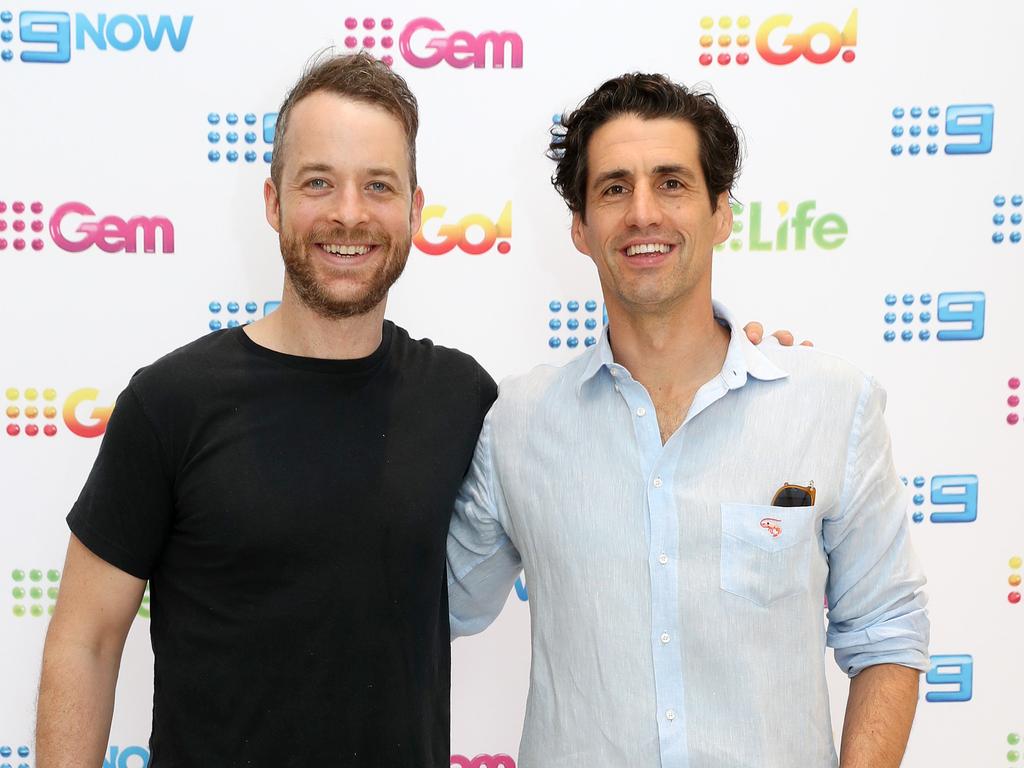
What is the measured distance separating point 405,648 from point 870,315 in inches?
51.2

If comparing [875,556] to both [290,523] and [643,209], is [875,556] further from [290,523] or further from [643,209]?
[290,523]

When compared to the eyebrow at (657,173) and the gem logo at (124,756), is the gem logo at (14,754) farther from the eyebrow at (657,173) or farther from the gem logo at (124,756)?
the eyebrow at (657,173)

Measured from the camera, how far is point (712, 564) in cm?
142

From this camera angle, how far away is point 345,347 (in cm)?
152

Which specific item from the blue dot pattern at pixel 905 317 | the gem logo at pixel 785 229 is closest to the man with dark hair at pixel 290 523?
the gem logo at pixel 785 229

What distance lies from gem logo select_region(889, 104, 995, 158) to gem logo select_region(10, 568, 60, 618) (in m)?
2.09

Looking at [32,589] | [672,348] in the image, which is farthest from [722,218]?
[32,589]

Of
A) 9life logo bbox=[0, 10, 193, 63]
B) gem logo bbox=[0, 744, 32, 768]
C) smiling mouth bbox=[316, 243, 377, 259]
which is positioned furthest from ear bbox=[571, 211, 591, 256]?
gem logo bbox=[0, 744, 32, 768]

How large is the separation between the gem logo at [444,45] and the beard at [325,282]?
27.5 inches

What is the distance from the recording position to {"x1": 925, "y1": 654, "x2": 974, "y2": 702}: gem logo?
2.20 metres

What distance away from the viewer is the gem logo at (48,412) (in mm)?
2076

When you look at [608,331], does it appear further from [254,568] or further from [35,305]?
[35,305]

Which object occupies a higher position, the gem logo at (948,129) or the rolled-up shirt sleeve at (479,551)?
the gem logo at (948,129)

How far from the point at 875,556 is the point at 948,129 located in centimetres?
114
